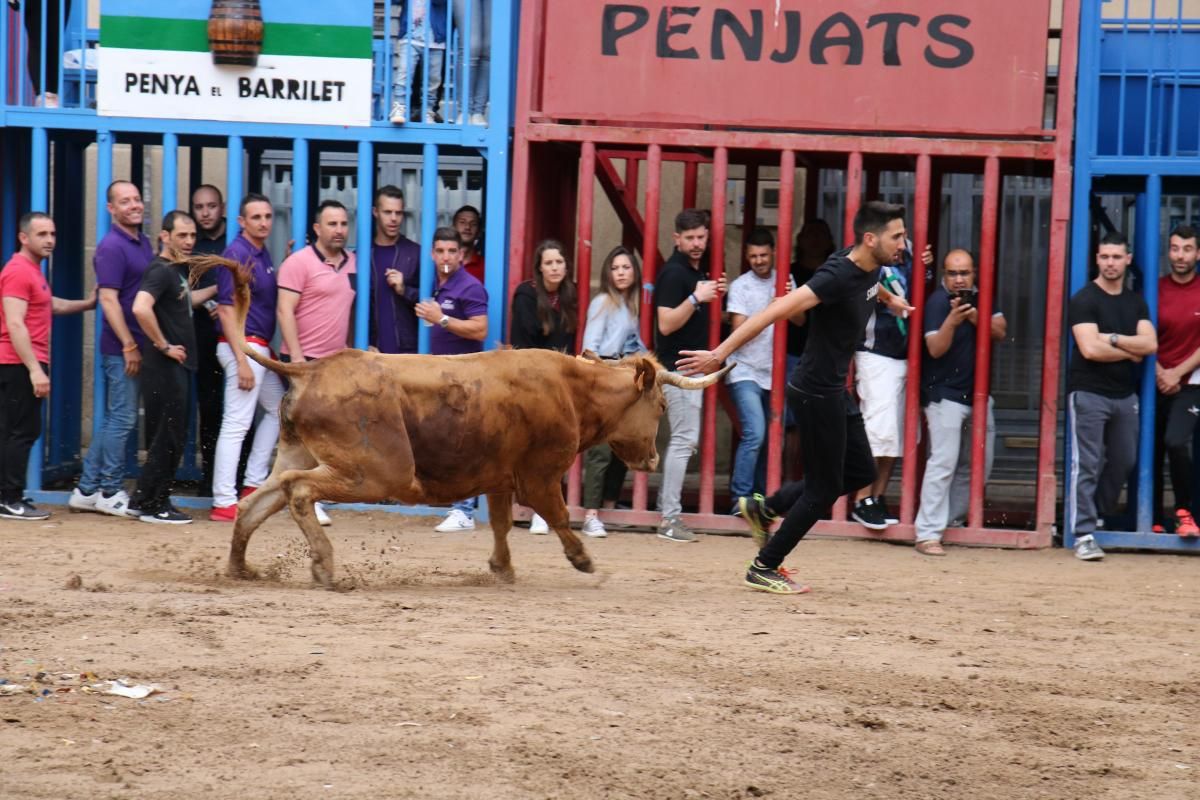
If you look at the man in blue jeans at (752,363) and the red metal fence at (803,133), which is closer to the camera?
the red metal fence at (803,133)

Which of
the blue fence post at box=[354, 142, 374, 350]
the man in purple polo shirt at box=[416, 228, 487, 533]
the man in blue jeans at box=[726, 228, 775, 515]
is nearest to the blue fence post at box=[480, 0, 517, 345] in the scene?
the man in purple polo shirt at box=[416, 228, 487, 533]

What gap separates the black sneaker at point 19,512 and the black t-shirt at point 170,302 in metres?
1.22

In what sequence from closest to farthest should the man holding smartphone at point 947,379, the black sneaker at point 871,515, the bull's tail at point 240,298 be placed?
the bull's tail at point 240,298
the man holding smartphone at point 947,379
the black sneaker at point 871,515

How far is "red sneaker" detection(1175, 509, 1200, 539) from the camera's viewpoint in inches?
413

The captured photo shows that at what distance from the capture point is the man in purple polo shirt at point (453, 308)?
10.6 meters

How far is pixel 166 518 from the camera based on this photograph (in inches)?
416

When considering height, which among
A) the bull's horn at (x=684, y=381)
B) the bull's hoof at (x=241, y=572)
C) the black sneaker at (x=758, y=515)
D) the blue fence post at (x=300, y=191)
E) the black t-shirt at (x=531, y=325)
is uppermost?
the blue fence post at (x=300, y=191)

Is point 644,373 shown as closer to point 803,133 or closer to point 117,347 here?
point 803,133

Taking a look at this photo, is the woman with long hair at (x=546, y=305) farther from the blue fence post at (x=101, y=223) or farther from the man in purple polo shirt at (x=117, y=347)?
the blue fence post at (x=101, y=223)

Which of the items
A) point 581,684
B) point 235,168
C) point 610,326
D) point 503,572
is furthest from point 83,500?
point 581,684

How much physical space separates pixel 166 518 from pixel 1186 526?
6.25 m

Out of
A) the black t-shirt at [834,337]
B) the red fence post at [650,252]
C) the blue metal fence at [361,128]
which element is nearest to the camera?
the black t-shirt at [834,337]

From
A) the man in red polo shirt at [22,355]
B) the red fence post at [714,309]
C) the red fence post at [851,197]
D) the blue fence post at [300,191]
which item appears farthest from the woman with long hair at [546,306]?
the man in red polo shirt at [22,355]

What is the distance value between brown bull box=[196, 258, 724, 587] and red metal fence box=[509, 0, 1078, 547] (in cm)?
214
